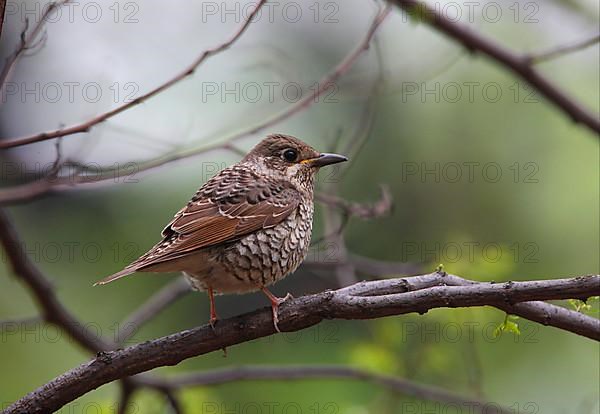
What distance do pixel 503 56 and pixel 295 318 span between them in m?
2.38

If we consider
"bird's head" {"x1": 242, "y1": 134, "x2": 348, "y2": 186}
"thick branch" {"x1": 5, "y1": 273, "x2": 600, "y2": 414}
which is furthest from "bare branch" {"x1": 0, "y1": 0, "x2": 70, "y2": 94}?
"bird's head" {"x1": 242, "y1": 134, "x2": 348, "y2": 186}

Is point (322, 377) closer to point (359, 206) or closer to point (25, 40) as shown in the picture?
point (359, 206)

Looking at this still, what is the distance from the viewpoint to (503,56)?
469 cm

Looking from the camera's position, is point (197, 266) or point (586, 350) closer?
point (197, 266)

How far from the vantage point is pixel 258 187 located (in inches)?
170

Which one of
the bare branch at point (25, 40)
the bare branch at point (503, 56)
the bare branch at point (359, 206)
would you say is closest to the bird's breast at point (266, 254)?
the bare branch at point (359, 206)

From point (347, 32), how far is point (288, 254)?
4093 mm

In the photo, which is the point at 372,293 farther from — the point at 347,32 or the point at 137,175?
the point at 347,32

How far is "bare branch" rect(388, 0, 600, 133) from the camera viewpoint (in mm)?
4527

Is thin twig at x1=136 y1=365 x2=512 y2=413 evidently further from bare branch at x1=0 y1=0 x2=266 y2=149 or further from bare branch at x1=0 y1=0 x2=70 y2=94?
bare branch at x1=0 y1=0 x2=70 y2=94

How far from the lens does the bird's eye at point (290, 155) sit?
15.1 ft

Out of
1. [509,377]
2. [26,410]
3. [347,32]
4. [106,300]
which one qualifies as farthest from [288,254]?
[347,32]

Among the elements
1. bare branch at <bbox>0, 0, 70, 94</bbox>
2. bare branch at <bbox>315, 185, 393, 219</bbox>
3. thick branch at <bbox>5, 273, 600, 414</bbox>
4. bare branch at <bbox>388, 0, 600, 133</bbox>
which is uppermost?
bare branch at <bbox>388, 0, 600, 133</bbox>

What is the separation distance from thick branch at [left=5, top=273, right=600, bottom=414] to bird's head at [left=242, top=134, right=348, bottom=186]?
1300 millimetres
